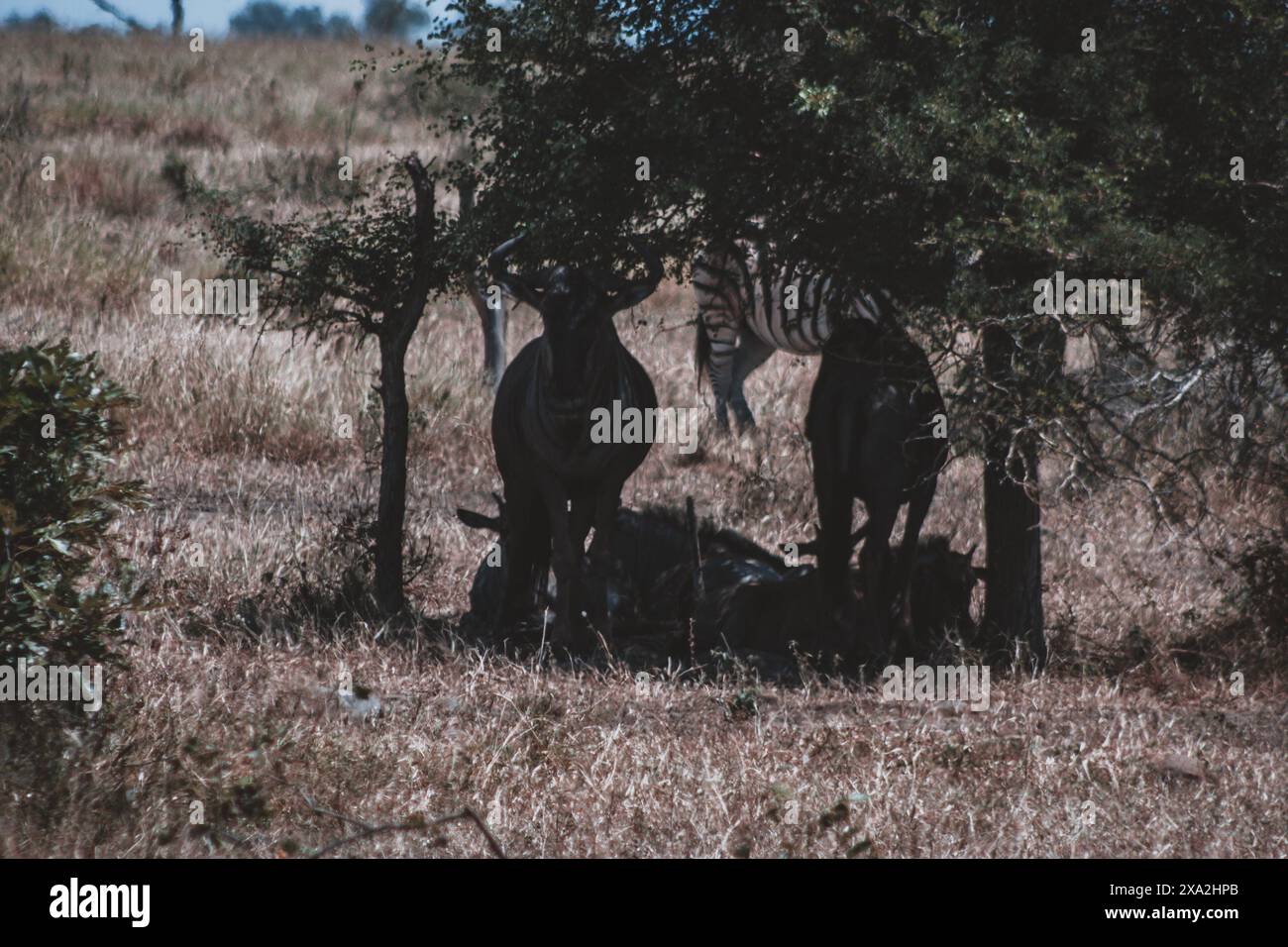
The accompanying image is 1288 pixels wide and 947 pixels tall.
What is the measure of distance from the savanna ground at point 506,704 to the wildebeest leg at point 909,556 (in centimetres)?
81

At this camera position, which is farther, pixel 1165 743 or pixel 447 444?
pixel 447 444

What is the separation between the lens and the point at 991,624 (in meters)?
9.30

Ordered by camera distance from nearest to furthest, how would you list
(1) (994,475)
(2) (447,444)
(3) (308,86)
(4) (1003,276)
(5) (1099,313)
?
(5) (1099,313), (4) (1003,276), (1) (994,475), (2) (447,444), (3) (308,86)

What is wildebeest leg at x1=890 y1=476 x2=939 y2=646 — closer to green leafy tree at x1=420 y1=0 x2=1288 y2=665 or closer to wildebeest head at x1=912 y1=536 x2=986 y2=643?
wildebeest head at x1=912 y1=536 x2=986 y2=643

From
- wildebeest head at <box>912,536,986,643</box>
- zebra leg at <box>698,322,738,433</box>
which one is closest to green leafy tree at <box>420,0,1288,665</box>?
wildebeest head at <box>912,536,986,643</box>

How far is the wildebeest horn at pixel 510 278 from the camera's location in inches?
331

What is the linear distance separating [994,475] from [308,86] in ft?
90.1

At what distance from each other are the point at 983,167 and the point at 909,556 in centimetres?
230

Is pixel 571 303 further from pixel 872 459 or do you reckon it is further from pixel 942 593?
pixel 942 593

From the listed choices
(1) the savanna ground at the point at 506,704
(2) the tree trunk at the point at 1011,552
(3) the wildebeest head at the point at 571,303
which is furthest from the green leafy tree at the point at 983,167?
(1) the savanna ground at the point at 506,704

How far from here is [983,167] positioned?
7.80 metres

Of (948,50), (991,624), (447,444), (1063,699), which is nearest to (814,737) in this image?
(1063,699)

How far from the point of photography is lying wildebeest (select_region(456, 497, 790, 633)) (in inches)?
375

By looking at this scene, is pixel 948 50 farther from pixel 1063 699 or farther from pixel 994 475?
pixel 1063 699
